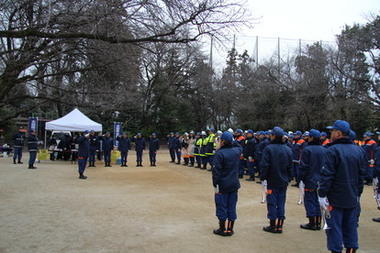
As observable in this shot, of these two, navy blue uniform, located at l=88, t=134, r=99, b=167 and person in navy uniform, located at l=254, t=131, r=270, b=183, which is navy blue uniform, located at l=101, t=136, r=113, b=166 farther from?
person in navy uniform, located at l=254, t=131, r=270, b=183

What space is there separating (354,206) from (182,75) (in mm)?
36868

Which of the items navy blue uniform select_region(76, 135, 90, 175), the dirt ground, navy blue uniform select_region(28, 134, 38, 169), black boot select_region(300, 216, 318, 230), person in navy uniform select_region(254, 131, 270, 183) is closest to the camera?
the dirt ground

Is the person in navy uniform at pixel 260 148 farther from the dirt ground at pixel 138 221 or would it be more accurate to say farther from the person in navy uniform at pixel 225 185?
the person in navy uniform at pixel 225 185

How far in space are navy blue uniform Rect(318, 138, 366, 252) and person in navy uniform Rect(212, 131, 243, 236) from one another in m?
1.87

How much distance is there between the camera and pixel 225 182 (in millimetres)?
5871

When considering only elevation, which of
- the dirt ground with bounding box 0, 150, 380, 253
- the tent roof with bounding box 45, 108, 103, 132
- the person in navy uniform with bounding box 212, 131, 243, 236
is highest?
the tent roof with bounding box 45, 108, 103, 132

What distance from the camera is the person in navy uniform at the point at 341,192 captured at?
432 centimetres

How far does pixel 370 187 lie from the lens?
12969 mm

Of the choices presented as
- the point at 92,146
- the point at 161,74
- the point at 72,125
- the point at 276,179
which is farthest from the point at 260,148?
the point at 161,74

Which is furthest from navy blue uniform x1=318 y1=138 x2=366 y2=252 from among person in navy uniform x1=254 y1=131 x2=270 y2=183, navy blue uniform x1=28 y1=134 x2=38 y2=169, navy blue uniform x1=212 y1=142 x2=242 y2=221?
navy blue uniform x1=28 y1=134 x2=38 y2=169

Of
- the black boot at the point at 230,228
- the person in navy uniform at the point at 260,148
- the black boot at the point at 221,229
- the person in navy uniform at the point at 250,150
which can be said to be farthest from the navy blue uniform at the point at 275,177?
the person in navy uniform at the point at 250,150

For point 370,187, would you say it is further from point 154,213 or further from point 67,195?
point 67,195

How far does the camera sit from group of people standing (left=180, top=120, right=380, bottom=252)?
171 inches

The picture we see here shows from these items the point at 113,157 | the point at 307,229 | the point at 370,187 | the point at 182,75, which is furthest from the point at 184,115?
the point at 307,229
